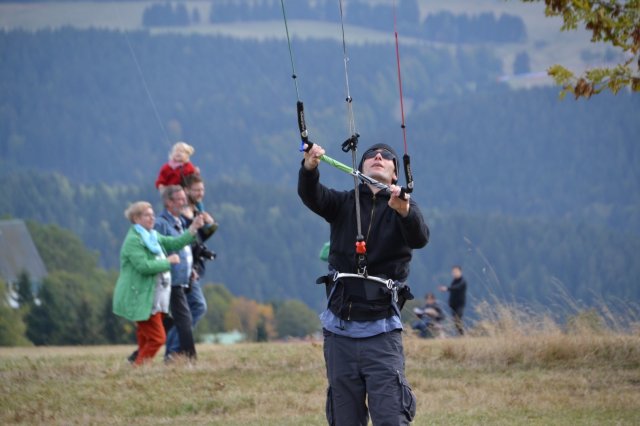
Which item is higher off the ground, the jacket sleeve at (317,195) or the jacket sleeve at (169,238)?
the jacket sleeve at (317,195)

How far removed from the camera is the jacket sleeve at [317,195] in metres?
8.42

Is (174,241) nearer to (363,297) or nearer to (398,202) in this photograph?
(363,297)

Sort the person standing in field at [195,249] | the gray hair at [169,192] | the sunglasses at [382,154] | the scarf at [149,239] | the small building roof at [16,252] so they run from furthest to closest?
the small building roof at [16,252]
the person standing in field at [195,249]
the gray hair at [169,192]
the scarf at [149,239]
the sunglasses at [382,154]

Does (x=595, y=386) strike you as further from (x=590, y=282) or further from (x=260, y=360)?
(x=590, y=282)

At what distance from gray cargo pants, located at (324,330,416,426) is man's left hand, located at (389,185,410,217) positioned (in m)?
0.83

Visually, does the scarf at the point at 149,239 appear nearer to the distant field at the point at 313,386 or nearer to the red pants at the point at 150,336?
the red pants at the point at 150,336

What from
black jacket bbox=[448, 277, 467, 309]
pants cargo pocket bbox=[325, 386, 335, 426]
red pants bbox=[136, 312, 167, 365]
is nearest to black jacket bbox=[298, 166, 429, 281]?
pants cargo pocket bbox=[325, 386, 335, 426]

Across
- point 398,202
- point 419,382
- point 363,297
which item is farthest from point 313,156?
point 419,382

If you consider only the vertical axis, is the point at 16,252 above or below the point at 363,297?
below

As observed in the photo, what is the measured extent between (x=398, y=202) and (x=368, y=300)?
0.72m

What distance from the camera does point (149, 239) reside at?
14.7 metres

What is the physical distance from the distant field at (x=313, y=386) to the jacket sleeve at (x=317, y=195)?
3.54m

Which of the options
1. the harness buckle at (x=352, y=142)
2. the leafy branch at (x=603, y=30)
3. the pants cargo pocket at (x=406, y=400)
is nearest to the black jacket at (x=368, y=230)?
the harness buckle at (x=352, y=142)

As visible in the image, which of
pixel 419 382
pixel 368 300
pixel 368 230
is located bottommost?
pixel 419 382
